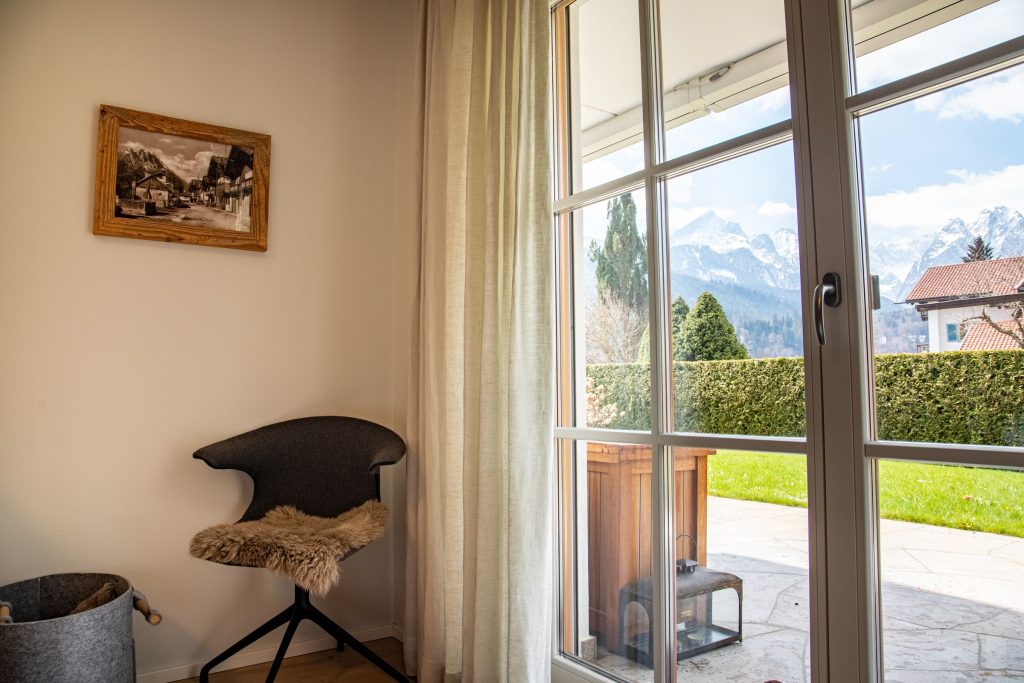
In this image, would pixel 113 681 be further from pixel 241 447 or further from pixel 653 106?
pixel 653 106

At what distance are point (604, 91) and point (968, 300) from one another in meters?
1.13

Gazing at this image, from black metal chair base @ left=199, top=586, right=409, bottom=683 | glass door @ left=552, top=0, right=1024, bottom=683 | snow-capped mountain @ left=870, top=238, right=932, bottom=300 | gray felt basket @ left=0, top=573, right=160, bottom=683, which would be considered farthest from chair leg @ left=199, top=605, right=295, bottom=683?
snow-capped mountain @ left=870, top=238, right=932, bottom=300

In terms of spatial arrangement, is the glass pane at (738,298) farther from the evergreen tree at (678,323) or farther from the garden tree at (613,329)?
the garden tree at (613,329)

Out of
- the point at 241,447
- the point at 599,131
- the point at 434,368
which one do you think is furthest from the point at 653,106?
the point at 241,447

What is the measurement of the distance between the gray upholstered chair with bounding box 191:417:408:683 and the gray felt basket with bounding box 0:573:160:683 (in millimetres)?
273

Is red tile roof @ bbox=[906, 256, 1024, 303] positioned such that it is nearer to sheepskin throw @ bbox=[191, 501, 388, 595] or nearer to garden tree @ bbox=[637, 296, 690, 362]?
garden tree @ bbox=[637, 296, 690, 362]

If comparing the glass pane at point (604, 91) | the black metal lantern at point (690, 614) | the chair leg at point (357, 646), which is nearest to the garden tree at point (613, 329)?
the glass pane at point (604, 91)

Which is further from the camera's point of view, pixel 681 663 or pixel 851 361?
pixel 681 663

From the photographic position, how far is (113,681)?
72.3 inches

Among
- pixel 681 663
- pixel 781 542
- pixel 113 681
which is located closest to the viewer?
pixel 781 542

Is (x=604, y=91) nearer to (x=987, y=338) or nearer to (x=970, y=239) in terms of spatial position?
(x=970, y=239)

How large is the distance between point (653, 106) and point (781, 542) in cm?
110

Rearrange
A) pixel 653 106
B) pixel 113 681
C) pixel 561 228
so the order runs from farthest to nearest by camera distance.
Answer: pixel 561 228
pixel 113 681
pixel 653 106

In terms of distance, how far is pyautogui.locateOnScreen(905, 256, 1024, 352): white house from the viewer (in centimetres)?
108
